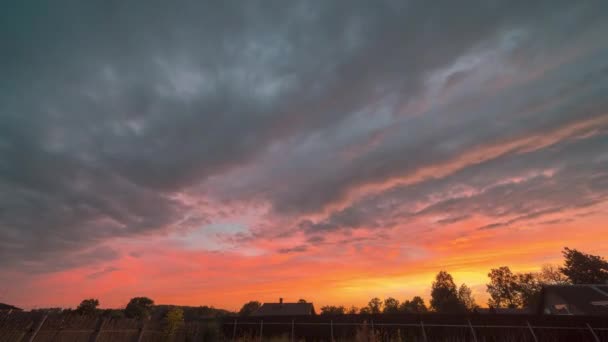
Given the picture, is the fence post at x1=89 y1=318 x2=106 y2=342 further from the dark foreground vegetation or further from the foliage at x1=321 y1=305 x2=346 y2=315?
the foliage at x1=321 y1=305 x2=346 y2=315

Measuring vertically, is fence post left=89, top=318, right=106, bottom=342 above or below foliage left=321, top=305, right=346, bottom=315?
below

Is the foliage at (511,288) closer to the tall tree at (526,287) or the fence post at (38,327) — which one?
the tall tree at (526,287)

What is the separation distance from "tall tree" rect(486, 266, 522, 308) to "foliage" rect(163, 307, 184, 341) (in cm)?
6988

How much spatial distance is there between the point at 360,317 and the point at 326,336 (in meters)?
2.82

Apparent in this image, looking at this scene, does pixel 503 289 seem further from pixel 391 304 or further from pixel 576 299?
pixel 576 299

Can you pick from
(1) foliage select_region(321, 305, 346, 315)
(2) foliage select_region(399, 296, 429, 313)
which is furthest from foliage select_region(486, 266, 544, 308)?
(1) foliage select_region(321, 305, 346, 315)

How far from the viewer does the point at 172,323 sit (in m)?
16.2

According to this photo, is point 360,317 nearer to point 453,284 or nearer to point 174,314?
point 174,314

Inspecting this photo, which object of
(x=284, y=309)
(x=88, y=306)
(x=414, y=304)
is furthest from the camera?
(x=414, y=304)

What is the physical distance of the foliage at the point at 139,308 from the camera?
51.7 metres

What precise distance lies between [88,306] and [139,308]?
28.1 ft

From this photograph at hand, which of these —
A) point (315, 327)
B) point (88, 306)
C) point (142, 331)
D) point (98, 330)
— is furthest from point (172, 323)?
point (88, 306)

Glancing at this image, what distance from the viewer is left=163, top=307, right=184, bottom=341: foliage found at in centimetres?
1559

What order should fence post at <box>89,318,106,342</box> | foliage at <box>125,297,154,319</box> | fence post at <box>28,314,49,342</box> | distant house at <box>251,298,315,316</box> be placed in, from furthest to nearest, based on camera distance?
foliage at <box>125,297,154,319</box>
distant house at <box>251,298,315,316</box>
fence post at <box>89,318,106,342</box>
fence post at <box>28,314,49,342</box>
